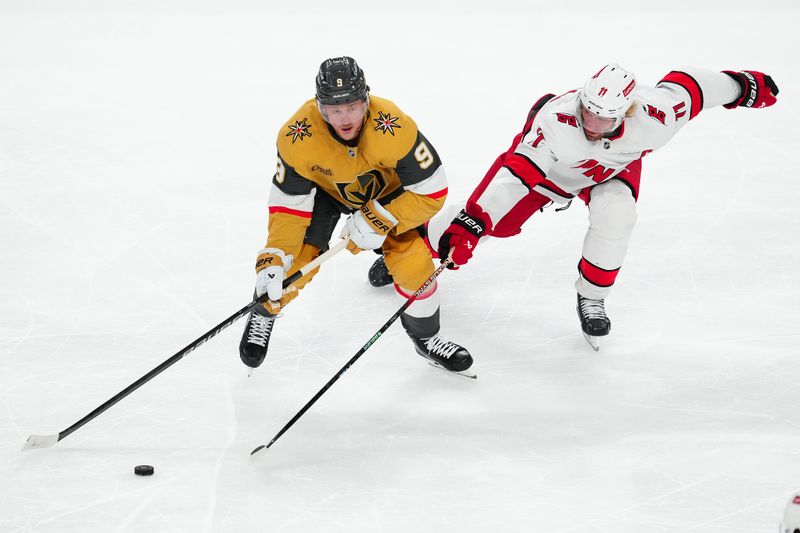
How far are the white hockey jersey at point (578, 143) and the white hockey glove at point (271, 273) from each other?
2.79ft

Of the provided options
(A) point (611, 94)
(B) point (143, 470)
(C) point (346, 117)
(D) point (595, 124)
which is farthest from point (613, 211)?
(B) point (143, 470)

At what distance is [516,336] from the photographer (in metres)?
3.54

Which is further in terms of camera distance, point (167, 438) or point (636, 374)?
point (636, 374)

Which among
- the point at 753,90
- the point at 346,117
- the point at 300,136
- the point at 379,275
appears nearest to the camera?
the point at 346,117

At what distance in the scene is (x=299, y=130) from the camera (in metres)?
2.93

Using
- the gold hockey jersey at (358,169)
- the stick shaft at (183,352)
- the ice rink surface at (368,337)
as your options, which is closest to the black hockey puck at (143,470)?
the ice rink surface at (368,337)

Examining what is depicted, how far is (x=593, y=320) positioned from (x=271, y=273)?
1.22m

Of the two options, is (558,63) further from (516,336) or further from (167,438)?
(167,438)

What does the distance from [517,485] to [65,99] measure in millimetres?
4409

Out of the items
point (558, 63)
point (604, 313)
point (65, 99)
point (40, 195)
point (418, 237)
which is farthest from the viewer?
point (558, 63)

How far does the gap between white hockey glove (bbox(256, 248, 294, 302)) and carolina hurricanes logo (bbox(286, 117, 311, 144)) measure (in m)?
0.38

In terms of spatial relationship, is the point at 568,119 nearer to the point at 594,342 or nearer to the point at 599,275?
the point at 599,275

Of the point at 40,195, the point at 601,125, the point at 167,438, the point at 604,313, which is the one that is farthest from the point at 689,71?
the point at 40,195

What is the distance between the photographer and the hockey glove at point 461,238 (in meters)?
3.29
